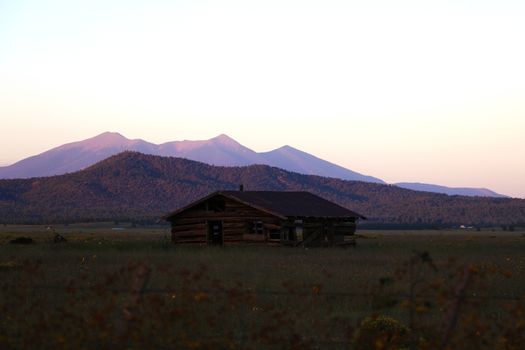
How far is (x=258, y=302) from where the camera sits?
18.7 m

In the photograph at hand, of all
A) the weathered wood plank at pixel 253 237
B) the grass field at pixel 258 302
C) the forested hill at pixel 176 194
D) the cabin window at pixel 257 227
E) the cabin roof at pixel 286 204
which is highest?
the forested hill at pixel 176 194

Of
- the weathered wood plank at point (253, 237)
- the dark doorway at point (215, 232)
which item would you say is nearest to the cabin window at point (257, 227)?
the weathered wood plank at point (253, 237)

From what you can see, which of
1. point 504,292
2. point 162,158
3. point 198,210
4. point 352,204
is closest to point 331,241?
point 198,210

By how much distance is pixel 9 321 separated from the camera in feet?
48.8

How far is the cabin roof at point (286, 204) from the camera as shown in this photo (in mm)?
44375

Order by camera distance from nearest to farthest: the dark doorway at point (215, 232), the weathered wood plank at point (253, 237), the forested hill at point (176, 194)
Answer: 1. the weathered wood plank at point (253, 237)
2. the dark doorway at point (215, 232)
3. the forested hill at point (176, 194)

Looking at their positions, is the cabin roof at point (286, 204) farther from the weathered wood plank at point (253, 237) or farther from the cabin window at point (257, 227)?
the weathered wood plank at point (253, 237)

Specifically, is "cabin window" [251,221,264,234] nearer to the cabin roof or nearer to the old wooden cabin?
the old wooden cabin

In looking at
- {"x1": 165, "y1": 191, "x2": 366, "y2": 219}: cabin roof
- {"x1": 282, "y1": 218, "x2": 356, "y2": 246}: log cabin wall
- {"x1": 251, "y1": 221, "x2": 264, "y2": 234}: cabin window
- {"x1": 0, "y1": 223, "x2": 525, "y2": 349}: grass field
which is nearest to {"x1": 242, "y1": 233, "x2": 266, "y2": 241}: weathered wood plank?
{"x1": 251, "y1": 221, "x2": 264, "y2": 234}: cabin window

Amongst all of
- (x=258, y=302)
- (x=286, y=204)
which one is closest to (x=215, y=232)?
(x=286, y=204)

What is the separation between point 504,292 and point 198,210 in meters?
27.8

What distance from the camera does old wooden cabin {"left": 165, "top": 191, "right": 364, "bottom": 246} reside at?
44469mm

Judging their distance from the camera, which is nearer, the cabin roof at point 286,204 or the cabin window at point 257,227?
the cabin roof at point 286,204

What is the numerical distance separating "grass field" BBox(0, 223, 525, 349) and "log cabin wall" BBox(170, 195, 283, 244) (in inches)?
265
